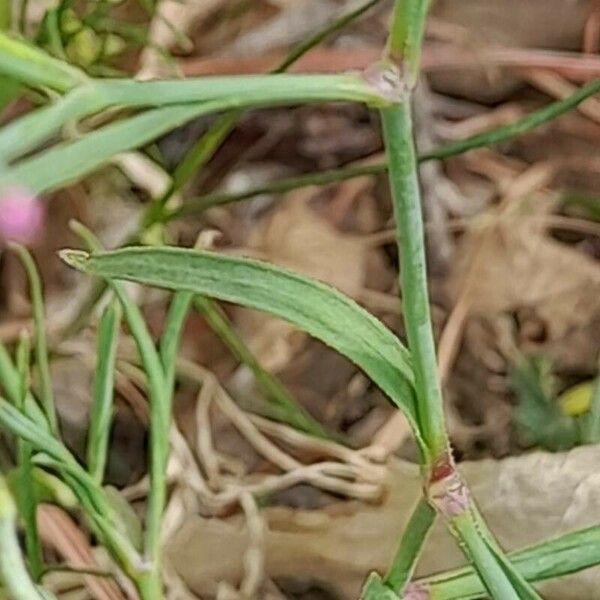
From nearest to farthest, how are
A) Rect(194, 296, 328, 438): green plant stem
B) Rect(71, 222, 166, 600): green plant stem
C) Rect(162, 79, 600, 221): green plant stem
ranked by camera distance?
Rect(71, 222, 166, 600): green plant stem, Rect(162, 79, 600, 221): green plant stem, Rect(194, 296, 328, 438): green plant stem

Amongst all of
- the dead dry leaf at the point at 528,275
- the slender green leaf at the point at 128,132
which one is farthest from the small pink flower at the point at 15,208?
the dead dry leaf at the point at 528,275

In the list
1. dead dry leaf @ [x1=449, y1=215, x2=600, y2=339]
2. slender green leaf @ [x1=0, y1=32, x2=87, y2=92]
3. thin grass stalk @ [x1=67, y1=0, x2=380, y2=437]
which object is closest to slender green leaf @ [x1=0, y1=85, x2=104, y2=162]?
slender green leaf @ [x1=0, y1=32, x2=87, y2=92]

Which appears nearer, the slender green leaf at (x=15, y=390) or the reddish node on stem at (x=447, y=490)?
the reddish node on stem at (x=447, y=490)

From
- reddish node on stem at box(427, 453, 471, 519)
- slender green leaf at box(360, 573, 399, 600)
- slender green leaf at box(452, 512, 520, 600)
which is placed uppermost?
reddish node on stem at box(427, 453, 471, 519)

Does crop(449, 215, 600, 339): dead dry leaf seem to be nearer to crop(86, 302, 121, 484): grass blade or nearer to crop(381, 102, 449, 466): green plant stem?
crop(86, 302, 121, 484): grass blade

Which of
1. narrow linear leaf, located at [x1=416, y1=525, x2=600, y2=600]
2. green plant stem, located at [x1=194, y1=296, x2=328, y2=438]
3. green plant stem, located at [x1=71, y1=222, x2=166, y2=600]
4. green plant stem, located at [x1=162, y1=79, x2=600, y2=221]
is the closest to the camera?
narrow linear leaf, located at [x1=416, y1=525, x2=600, y2=600]

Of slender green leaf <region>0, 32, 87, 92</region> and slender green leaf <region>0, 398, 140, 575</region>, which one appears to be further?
slender green leaf <region>0, 398, 140, 575</region>

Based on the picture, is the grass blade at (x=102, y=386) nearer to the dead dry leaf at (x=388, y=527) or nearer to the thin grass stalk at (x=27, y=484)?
the thin grass stalk at (x=27, y=484)

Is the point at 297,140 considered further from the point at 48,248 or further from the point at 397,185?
the point at 397,185
